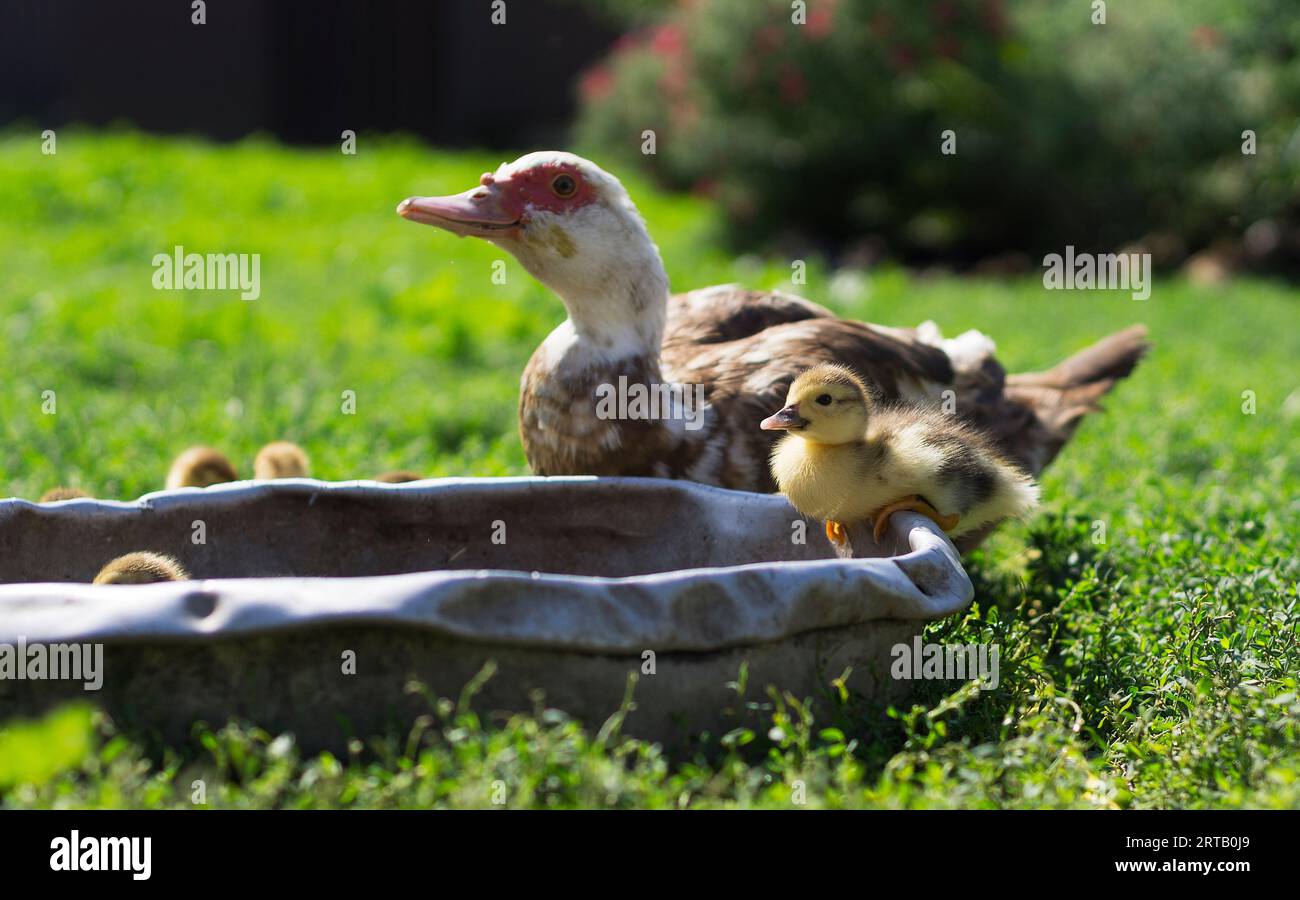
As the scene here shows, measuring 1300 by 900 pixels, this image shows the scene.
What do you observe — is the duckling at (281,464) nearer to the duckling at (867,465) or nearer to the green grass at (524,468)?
the green grass at (524,468)

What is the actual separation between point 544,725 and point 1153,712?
1586 mm

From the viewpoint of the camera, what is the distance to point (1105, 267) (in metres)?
13.4

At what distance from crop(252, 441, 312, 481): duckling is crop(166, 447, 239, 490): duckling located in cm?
12

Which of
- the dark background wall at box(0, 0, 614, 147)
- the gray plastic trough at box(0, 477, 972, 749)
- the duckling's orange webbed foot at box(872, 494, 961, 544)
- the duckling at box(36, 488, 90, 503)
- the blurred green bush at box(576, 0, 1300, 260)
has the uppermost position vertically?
the dark background wall at box(0, 0, 614, 147)

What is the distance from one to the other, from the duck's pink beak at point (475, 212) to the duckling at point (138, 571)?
1228mm

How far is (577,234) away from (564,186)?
0.48 ft

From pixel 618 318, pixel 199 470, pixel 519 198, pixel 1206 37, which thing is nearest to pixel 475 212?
pixel 519 198

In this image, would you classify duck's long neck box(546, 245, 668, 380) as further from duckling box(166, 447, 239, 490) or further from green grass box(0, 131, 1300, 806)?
duckling box(166, 447, 239, 490)

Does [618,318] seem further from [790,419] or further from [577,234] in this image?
[790,419]

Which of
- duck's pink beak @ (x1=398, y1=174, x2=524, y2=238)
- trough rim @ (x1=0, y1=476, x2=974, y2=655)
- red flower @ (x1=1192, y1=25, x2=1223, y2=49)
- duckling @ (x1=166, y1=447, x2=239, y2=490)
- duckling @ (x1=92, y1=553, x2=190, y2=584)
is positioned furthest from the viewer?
red flower @ (x1=1192, y1=25, x2=1223, y2=49)

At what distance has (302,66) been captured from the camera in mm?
19094

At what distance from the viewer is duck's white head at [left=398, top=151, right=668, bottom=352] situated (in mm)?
4570

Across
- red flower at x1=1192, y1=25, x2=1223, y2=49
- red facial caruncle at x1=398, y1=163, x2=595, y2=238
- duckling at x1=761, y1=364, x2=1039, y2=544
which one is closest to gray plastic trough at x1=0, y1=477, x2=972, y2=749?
duckling at x1=761, y1=364, x2=1039, y2=544

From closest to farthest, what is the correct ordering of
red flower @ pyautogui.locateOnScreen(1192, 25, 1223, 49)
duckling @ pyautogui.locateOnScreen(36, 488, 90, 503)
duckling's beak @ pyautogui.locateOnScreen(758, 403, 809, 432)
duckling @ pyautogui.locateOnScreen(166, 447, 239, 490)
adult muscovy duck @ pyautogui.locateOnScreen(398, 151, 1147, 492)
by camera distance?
duckling's beak @ pyautogui.locateOnScreen(758, 403, 809, 432)
adult muscovy duck @ pyautogui.locateOnScreen(398, 151, 1147, 492)
duckling @ pyautogui.locateOnScreen(36, 488, 90, 503)
duckling @ pyautogui.locateOnScreen(166, 447, 239, 490)
red flower @ pyautogui.locateOnScreen(1192, 25, 1223, 49)
